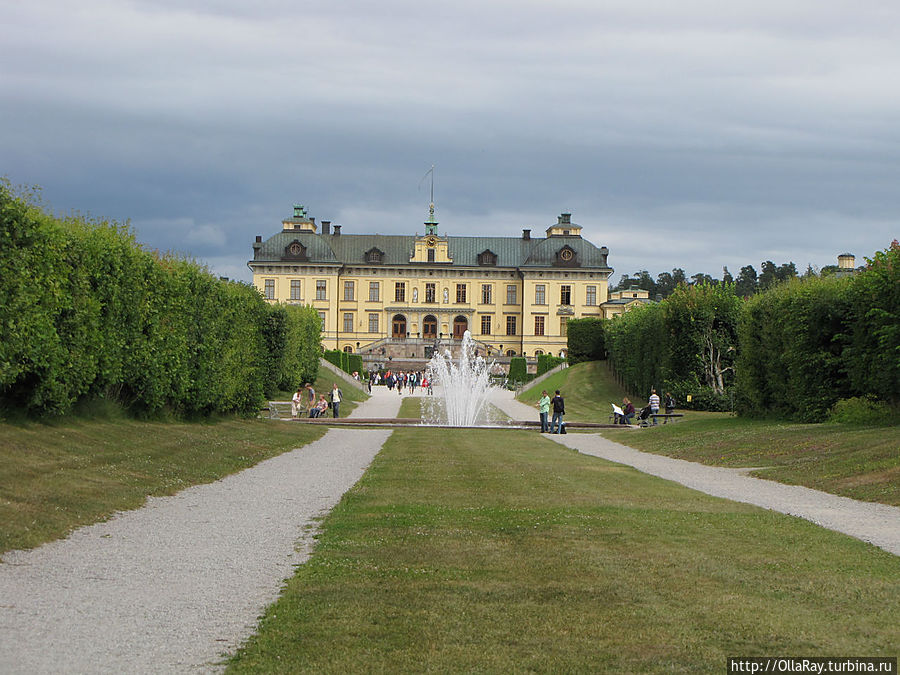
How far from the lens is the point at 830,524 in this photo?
1144 cm

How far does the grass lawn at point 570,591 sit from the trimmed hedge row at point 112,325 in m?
6.50

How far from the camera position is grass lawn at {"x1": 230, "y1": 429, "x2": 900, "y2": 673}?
569cm

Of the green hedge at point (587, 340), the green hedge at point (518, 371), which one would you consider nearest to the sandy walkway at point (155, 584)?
the green hedge at point (587, 340)

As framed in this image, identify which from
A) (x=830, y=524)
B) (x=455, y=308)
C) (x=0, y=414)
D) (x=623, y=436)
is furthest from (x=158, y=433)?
(x=455, y=308)

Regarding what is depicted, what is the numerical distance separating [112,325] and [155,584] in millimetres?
12519

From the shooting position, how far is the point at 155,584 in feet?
25.5

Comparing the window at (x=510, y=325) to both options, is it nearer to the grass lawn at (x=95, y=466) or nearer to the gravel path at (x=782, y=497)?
the gravel path at (x=782, y=497)

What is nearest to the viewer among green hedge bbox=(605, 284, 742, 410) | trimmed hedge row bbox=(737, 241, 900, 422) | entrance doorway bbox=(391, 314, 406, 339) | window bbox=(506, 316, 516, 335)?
trimmed hedge row bbox=(737, 241, 900, 422)

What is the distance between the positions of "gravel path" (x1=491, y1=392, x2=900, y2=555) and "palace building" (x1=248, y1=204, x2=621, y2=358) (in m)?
80.4

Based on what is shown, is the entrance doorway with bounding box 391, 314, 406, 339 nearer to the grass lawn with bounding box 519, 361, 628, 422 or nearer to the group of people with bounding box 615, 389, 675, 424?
the grass lawn with bounding box 519, 361, 628, 422

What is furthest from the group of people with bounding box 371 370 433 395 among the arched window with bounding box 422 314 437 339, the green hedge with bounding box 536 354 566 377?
the arched window with bounding box 422 314 437 339

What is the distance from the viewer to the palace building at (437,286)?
104812 millimetres

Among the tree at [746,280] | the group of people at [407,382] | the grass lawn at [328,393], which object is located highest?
the tree at [746,280]

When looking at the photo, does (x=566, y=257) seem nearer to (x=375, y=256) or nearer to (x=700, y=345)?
(x=375, y=256)
